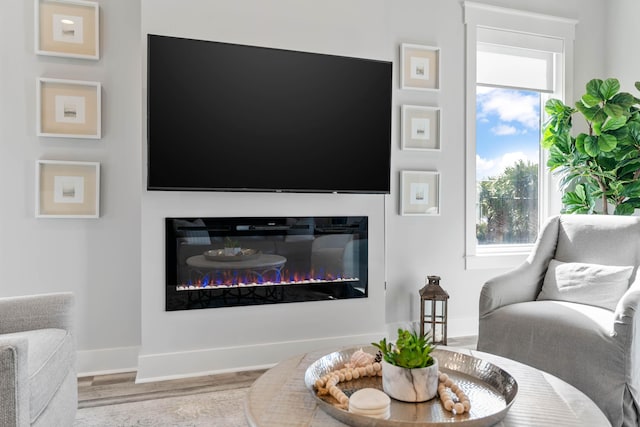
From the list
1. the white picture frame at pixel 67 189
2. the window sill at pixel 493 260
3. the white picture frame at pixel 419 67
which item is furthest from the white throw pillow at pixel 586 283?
the white picture frame at pixel 67 189

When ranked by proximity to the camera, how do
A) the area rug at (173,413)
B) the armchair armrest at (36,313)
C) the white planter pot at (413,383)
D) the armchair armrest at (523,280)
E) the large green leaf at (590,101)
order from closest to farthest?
1. the white planter pot at (413,383)
2. the armchair armrest at (36,313)
3. the area rug at (173,413)
4. the armchair armrest at (523,280)
5. the large green leaf at (590,101)

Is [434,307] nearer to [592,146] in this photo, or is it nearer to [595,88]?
[592,146]

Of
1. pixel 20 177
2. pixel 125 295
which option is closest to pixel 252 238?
pixel 125 295

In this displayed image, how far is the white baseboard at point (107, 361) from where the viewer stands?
279 centimetres

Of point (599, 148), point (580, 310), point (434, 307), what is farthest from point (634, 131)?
point (434, 307)

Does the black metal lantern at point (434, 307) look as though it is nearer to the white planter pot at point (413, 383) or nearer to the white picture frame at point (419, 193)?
the white picture frame at point (419, 193)

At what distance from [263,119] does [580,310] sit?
6.69ft

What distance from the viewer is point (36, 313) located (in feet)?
6.23

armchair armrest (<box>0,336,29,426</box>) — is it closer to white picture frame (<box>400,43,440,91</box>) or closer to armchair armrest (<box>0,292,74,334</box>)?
armchair armrest (<box>0,292,74,334</box>)

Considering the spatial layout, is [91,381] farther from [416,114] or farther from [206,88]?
[416,114]

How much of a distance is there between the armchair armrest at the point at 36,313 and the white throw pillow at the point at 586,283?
7.98 ft

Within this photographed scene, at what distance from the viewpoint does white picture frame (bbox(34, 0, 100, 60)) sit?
2.67 meters

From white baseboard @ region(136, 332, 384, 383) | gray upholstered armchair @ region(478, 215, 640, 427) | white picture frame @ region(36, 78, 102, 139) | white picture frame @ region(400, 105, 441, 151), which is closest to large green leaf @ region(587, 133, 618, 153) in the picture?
gray upholstered armchair @ region(478, 215, 640, 427)

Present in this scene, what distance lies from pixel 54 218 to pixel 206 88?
3.88ft
